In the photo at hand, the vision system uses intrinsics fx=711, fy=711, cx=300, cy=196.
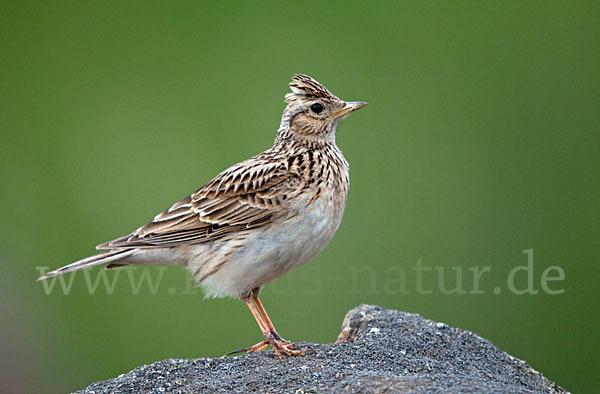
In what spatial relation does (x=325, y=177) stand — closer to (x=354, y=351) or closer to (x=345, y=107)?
(x=345, y=107)

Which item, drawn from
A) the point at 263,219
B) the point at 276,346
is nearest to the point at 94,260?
the point at 263,219

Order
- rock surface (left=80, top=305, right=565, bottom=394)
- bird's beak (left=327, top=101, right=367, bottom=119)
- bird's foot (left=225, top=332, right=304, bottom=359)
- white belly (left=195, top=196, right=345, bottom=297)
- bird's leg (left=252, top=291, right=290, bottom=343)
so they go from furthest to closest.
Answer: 1. bird's beak (left=327, top=101, right=367, bottom=119)
2. bird's leg (left=252, top=291, right=290, bottom=343)
3. white belly (left=195, top=196, right=345, bottom=297)
4. bird's foot (left=225, top=332, right=304, bottom=359)
5. rock surface (left=80, top=305, right=565, bottom=394)

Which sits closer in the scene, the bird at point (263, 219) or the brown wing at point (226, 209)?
the bird at point (263, 219)

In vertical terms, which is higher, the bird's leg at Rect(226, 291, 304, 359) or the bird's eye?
the bird's eye

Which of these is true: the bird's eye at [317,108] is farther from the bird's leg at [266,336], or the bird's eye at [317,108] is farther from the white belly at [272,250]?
the bird's leg at [266,336]

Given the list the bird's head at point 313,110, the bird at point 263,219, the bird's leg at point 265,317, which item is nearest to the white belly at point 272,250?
the bird at point 263,219

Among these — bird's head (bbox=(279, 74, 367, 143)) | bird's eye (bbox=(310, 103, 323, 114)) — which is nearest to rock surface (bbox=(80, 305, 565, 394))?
bird's head (bbox=(279, 74, 367, 143))

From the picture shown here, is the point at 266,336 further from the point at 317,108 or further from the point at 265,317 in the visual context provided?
the point at 317,108

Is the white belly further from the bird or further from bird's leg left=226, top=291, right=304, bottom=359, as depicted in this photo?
bird's leg left=226, top=291, right=304, bottom=359
